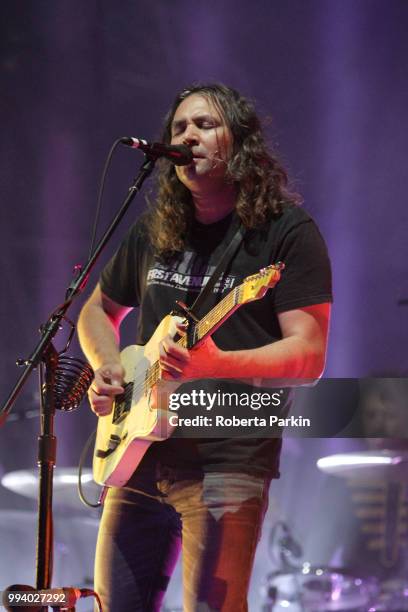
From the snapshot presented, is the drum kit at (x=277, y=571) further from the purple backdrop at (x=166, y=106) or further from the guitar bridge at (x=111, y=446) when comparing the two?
the guitar bridge at (x=111, y=446)

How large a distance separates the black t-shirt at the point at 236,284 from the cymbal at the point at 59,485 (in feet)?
5.48

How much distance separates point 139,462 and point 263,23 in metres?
2.52

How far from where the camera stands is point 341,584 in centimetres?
414

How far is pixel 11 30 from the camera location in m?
4.06

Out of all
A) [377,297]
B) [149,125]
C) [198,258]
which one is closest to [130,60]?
[149,125]

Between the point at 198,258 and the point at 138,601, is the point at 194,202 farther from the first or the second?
the point at 138,601

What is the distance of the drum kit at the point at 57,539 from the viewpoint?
4.00 metres

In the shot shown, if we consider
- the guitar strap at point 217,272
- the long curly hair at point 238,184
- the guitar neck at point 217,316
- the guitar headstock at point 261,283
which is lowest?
the guitar neck at point 217,316

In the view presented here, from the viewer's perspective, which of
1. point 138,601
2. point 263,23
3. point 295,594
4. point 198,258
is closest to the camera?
point 138,601

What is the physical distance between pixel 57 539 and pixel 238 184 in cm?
248

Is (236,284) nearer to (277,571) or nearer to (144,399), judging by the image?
(144,399)

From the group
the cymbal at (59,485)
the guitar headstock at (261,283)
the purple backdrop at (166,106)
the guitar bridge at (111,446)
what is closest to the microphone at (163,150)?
the guitar headstock at (261,283)

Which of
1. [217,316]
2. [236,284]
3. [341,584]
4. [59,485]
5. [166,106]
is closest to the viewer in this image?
[217,316]

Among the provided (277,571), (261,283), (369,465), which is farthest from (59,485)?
(261,283)
